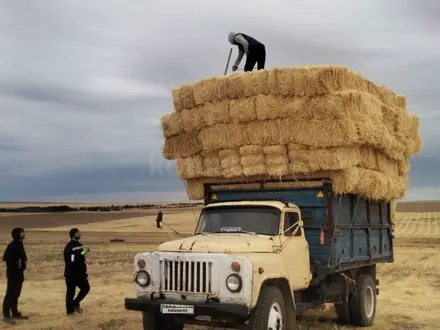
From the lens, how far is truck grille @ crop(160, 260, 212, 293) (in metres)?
7.87

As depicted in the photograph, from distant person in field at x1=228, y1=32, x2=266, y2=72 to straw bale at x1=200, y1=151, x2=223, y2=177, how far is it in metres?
2.51

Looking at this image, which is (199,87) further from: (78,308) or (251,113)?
(78,308)

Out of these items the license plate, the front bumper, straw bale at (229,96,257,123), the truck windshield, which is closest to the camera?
the front bumper

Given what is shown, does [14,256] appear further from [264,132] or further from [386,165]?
[386,165]

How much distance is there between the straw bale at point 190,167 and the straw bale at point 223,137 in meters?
0.33

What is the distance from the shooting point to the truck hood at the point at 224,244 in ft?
26.7

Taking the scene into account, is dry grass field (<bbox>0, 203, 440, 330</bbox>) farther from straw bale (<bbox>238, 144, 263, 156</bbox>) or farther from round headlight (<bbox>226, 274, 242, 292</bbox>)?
round headlight (<bbox>226, 274, 242, 292</bbox>)

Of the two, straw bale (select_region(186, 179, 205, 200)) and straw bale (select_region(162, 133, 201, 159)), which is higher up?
straw bale (select_region(162, 133, 201, 159))

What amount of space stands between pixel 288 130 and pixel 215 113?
1601 mm

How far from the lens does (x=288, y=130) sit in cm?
1055

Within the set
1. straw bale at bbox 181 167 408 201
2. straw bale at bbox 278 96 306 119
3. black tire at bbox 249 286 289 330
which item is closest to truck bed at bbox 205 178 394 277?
straw bale at bbox 181 167 408 201

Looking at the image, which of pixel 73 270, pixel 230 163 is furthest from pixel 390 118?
pixel 73 270

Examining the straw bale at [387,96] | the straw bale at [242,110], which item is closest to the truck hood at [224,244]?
the straw bale at [242,110]

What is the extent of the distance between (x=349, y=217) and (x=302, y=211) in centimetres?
127
